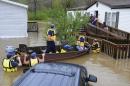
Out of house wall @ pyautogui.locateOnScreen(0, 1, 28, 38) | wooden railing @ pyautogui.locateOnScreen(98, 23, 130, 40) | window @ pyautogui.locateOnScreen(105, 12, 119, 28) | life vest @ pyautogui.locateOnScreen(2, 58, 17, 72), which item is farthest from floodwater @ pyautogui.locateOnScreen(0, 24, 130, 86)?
window @ pyautogui.locateOnScreen(105, 12, 119, 28)

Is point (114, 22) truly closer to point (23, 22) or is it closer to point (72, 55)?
point (23, 22)

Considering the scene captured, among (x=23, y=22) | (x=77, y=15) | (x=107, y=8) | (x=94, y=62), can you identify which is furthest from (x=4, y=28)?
(x=94, y=62)

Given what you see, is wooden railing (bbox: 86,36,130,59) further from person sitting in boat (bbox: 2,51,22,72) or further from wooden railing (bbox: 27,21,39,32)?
wooden railing (bbox: 27,21,39,32)

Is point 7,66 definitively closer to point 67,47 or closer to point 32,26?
point 67,47

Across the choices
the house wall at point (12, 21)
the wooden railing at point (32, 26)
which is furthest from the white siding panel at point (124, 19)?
the wooden railing at point (32, 26)

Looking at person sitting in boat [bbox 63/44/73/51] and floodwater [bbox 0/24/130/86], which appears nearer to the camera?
floodwater [bbox 0/24/130/86]

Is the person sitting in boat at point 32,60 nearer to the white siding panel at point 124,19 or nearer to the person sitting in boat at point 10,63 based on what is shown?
the person sitting in boat at point 10,63

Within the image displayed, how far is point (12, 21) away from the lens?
25.0 metres

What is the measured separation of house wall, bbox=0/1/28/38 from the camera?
80.8 ft

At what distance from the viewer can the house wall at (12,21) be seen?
24.6 meters

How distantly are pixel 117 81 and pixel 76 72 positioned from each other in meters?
5.94

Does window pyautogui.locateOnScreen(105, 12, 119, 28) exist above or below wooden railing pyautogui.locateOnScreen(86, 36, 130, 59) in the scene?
above

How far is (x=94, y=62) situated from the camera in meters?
15.8

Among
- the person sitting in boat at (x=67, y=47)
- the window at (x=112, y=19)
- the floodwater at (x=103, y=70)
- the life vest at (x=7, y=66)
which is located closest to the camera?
the floodwater at (x=103, y=70)
